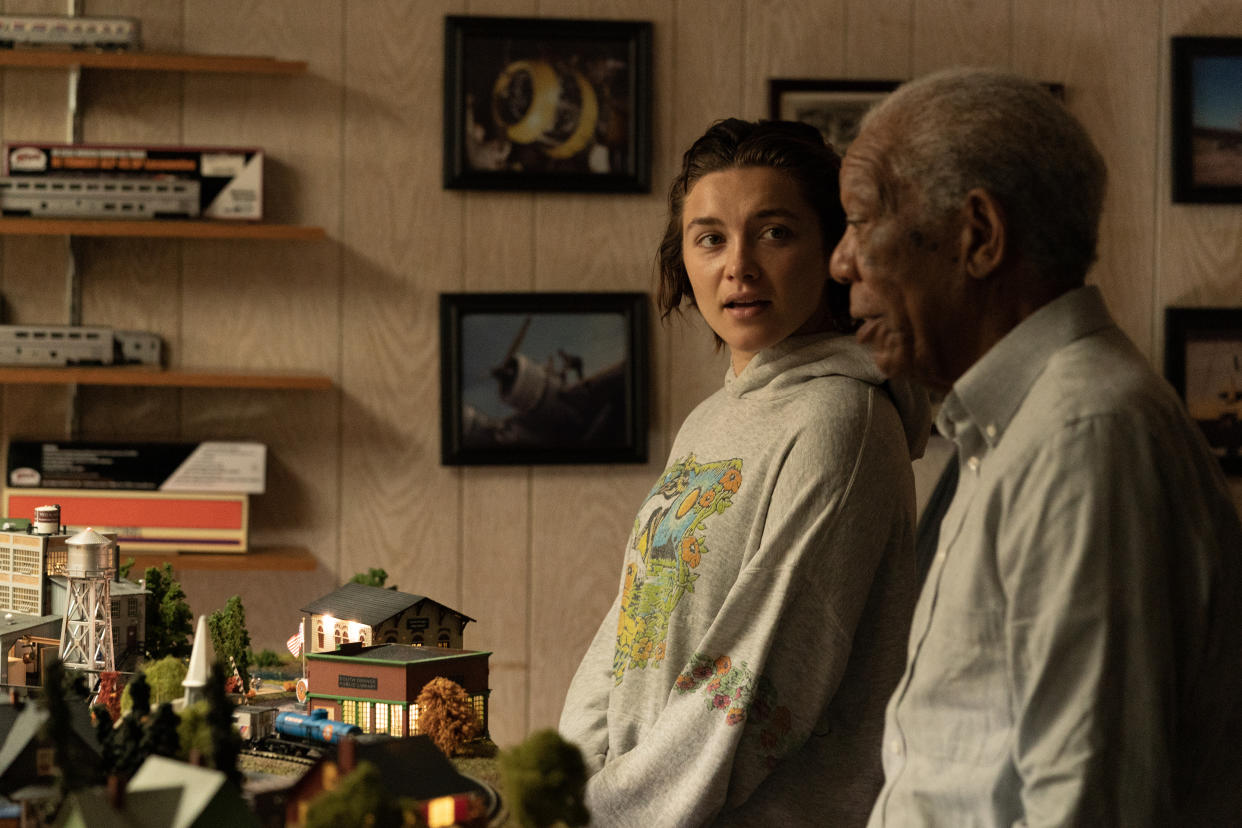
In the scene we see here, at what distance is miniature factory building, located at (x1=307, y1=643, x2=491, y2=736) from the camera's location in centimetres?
145

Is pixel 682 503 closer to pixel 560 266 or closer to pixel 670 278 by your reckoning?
pixel 670 278

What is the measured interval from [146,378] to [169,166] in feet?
1.62

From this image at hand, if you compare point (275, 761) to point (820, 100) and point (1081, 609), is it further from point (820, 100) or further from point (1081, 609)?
point (820, 100)

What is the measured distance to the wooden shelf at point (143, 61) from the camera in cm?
282

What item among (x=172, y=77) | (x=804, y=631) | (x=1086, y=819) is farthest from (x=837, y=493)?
(x=172, y=77)

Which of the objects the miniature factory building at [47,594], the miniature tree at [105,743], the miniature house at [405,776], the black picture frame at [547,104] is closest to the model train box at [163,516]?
the black picture frame at [547,104]

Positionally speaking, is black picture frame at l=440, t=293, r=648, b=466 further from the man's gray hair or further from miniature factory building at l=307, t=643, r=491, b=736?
the man's gray hair

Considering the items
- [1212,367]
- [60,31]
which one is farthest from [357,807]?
[1212,367]

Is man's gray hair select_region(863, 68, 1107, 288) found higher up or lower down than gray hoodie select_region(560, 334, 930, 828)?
higher up

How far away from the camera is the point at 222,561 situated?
2.86 meters

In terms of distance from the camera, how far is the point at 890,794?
1.02 m

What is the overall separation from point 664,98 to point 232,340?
1210 millimetres

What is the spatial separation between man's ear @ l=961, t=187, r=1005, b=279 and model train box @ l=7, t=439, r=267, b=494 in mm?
2272

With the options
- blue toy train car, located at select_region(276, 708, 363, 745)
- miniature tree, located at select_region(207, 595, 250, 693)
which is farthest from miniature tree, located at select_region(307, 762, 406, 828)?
miniature tree, located at select_region(207, 595, 250, 693)
